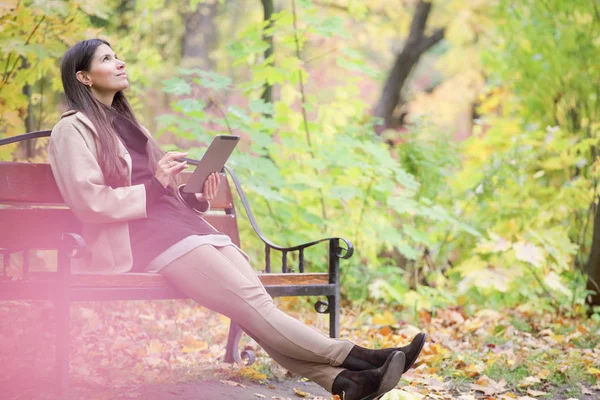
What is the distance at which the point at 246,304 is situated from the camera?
3045 millimetres

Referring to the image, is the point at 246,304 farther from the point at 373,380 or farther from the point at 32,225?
the point at 32,225

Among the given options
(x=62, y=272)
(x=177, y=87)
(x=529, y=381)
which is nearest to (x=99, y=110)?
(x=62, y=272)

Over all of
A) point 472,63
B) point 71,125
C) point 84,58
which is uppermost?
point 472,63

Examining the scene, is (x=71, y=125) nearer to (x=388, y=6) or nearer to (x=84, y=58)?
(x=84, y=58)

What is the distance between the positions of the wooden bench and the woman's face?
1.59 feet

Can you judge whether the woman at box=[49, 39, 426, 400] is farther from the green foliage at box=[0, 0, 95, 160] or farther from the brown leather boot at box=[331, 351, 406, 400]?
the green foliage at box=[0, 0, 95, 160]

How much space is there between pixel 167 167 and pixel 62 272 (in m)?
0.63

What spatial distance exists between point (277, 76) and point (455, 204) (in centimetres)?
239

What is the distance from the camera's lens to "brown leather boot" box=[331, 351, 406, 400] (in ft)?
9.37

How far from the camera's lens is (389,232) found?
20.2 ft

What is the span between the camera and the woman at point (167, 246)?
2.99 metres

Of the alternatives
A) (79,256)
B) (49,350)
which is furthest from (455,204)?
(79,256)

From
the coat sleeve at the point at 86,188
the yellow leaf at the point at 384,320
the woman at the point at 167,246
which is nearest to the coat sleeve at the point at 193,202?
the woman at the point at 167,246

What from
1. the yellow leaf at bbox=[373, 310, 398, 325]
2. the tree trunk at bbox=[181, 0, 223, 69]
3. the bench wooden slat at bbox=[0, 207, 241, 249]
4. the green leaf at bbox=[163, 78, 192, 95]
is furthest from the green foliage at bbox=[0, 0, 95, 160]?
the tree trunk at bbox=[181, 0, 223, 69]
